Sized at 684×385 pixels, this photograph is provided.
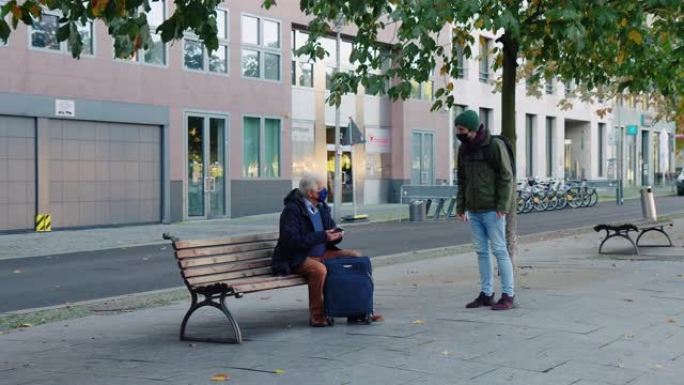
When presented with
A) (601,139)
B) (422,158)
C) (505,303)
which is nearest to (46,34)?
(505,303)

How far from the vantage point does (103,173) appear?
24.6 meters

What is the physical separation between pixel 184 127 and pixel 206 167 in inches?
60.0

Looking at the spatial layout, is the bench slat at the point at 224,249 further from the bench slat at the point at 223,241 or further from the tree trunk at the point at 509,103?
the tree trunk at the point at 509,103

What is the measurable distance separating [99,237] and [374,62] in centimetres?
1154

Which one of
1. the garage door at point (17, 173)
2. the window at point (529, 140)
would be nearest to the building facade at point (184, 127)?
the garage door at point (17, 173)

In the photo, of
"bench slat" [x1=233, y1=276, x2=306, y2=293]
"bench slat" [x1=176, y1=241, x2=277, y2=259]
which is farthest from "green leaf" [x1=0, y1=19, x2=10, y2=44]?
"bench slat" [x1=233, y1=276, x2=306, y2=293]

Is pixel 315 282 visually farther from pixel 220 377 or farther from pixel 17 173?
pixel 17 173

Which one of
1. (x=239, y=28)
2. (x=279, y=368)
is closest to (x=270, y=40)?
(x=239, y=28)

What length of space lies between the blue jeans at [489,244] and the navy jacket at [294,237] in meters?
1.61

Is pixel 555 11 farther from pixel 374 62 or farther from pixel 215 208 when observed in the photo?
pixel 215 208

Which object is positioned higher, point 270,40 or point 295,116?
point 270,40

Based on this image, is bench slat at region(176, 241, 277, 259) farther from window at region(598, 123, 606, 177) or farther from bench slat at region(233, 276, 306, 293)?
window at region(598, 123, 606, 177)

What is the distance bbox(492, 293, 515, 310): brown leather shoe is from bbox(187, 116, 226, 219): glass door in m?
19.4

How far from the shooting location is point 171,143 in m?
26.6
